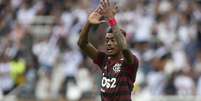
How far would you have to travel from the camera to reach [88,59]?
1762 centimetres

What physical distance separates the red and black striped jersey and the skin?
9cm

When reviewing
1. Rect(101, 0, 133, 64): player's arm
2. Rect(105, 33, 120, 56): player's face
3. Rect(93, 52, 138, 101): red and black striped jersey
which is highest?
Rect(101, 0, 133, 64): player's arm

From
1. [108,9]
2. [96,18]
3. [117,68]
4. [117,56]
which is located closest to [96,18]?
[96,18]

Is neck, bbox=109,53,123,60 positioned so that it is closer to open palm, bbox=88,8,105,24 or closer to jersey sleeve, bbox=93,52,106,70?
jersey sleeve, bbox=93,52,106,70

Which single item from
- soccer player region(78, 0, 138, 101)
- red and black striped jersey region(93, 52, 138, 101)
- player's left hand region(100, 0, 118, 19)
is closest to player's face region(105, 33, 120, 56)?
soccer player region(78, 0, 138, 101)

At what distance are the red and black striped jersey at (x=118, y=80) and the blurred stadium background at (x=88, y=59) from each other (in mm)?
6473

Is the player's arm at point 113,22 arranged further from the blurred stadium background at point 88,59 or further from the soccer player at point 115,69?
the blurred stadium background at point 88,59

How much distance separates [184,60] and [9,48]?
4.20 metres

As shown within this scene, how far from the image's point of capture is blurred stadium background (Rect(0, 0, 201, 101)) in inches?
648

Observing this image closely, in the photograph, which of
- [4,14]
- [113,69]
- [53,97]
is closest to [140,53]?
[53,97]

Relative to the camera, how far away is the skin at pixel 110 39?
8859 mm

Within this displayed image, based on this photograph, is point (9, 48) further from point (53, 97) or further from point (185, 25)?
point (185, 25)

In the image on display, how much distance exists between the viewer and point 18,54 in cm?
1798

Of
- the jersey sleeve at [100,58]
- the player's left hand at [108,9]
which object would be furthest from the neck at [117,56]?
the player's left hand at [108,9]
